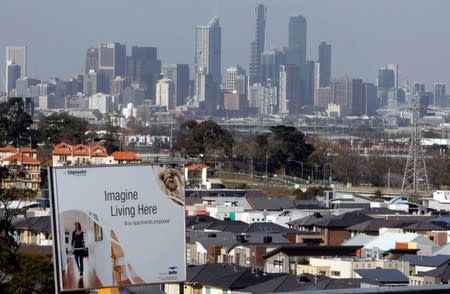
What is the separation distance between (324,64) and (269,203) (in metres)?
117

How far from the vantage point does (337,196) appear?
37625mm

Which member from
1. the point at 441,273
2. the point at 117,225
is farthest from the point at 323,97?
the point at 117,225

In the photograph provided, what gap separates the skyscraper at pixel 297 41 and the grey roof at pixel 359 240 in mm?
124243

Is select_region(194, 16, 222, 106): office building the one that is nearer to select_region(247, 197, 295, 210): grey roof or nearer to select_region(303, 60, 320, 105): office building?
select_region(303, 60, 320, 105): office building

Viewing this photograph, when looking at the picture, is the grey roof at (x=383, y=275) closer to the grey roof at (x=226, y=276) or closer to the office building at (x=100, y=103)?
the grey roof at (x=226, y=276)

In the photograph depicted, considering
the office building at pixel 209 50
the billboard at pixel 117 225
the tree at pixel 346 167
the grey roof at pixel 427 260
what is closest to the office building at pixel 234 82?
the office building at pixel 209 50

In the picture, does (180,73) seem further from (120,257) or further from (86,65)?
(120,257)

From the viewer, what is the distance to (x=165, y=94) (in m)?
132

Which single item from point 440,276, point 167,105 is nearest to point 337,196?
point 440,276

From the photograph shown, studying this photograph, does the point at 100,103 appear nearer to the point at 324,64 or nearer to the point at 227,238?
the point at 324,64

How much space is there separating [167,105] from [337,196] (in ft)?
303

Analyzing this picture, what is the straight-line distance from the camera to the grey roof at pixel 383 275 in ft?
62.5

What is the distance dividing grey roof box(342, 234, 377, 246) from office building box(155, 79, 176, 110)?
102630 mm

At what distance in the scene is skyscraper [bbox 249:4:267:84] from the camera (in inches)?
5901
